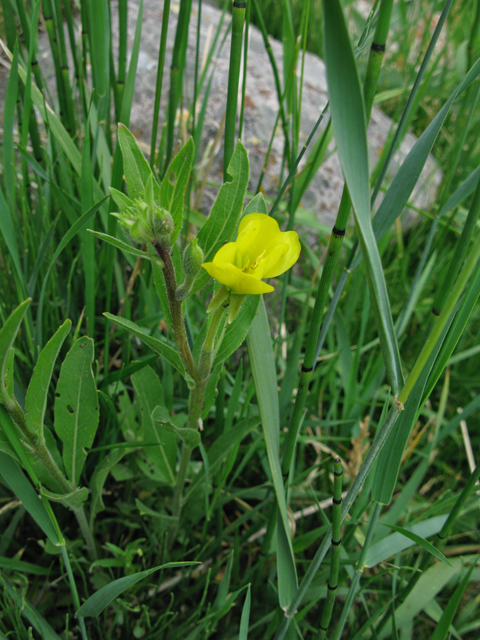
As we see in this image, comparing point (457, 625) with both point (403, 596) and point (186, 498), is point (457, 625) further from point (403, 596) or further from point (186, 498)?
point (186, 498)

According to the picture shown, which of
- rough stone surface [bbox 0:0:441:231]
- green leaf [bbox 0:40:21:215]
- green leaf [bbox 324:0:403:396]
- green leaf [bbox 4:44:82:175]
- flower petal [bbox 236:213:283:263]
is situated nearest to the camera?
green leaf [bbox 324:0:403:396]

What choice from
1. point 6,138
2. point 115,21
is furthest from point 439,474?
point 115,21

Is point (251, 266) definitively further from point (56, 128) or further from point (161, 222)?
point (56, 128)

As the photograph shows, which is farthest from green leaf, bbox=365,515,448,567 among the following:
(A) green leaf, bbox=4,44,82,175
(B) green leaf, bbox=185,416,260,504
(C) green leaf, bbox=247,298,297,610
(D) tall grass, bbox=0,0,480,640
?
(A) green leaf, bbox=4,44,82,175

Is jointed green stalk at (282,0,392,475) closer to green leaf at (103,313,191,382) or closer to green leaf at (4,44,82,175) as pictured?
green leaf at (103,313,191,382)

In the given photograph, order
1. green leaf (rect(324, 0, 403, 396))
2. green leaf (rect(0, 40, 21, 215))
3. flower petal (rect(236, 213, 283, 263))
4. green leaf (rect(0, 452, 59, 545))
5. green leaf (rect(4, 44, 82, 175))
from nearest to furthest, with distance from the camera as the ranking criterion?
green leaf (rect(324, 0, 403, 396)) → flower petal (rect(236, 213, 283, 263)) → green leaf (rect(0, 452, 59, 545)) → green leaf (rect(0, 40, 21, 215)) → green leaf (rect(4, 44, 82, 175))

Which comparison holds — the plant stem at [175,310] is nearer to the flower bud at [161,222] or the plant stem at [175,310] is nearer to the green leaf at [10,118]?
the flower bud at [161,222]
